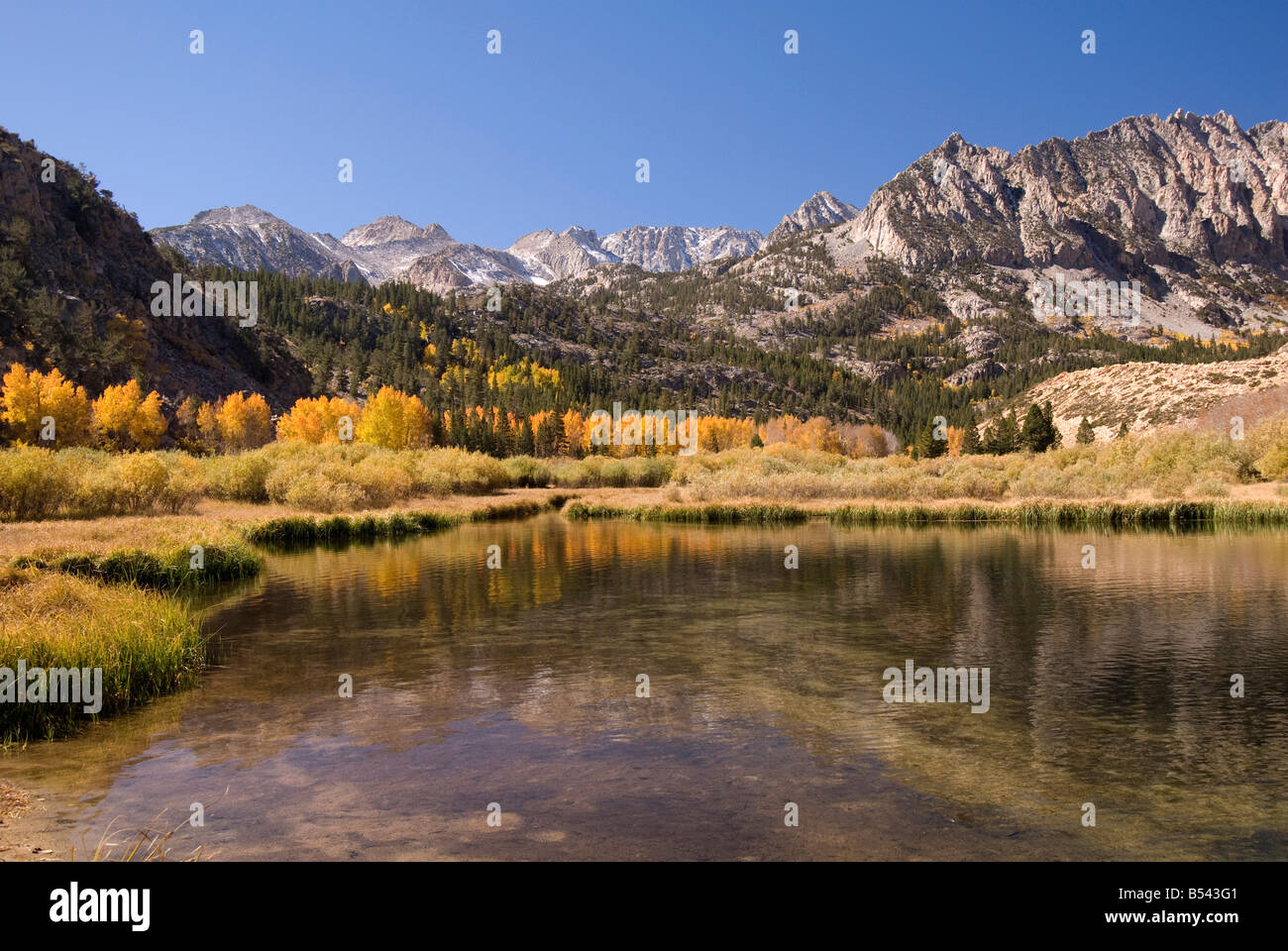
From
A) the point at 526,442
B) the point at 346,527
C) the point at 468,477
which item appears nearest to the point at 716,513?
the point at 346,527

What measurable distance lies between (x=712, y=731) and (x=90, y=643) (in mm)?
12896

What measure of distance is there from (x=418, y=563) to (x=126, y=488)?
2434 cm

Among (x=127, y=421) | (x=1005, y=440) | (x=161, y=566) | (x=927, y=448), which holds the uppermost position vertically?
(x=127, y=421)

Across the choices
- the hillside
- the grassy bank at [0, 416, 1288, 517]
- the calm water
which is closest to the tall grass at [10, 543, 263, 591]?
the calm water

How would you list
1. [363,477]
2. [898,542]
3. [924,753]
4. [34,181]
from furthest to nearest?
1. [34,181]
2. [363,477]
3. [898,542]
4. [924,753]

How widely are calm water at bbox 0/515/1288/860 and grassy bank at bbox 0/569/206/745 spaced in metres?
0.79

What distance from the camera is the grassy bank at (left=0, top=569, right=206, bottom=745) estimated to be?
15.3 metres

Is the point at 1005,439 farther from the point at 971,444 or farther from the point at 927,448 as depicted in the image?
the point at 971,444

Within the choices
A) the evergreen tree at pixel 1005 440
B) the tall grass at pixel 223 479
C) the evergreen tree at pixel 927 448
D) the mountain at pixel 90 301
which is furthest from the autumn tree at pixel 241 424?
the evergreen tree at pixel 1005 440

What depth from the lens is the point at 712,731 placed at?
50.6 ft

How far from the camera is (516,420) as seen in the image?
16662 centimetres

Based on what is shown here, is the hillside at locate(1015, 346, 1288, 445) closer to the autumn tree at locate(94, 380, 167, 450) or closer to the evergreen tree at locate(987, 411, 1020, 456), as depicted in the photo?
the evergreen tree at locate(987, 411, 1020, 456)
